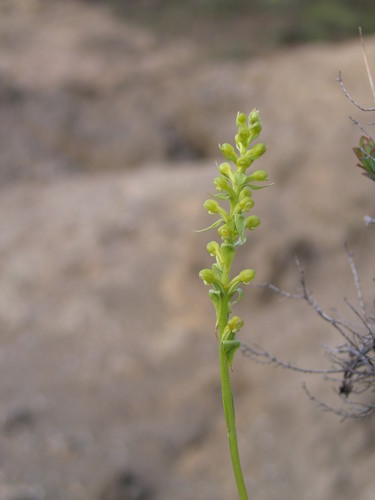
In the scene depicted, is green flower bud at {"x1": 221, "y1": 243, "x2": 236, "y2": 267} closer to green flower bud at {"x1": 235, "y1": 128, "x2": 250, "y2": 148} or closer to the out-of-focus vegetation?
green flower bud at {"x1": 235, "y1": 128, "x2": 250, "y2": 148}

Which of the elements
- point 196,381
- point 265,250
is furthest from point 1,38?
point 196,381

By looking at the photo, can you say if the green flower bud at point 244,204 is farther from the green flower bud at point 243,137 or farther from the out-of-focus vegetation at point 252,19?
the out-of-focus vegetation at point 252,19

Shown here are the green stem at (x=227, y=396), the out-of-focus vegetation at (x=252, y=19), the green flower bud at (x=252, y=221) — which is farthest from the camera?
the out-of-focus vegetation at (x=252, y=19)

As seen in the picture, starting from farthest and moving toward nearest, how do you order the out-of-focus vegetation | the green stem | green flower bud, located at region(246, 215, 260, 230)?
1. the out-of-focus vegetation
2. green flower bud, located at region(246, 215, 260, 230)
3. the green stem

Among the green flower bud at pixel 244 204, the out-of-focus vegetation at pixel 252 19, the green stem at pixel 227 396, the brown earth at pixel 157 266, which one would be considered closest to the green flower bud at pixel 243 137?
the green flower bud at pixel 244 204

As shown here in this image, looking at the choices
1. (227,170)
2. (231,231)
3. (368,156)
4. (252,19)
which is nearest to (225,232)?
(231,231)

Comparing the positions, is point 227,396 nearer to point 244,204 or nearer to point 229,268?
point 229,268

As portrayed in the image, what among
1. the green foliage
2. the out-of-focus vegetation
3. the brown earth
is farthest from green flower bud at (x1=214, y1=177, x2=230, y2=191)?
→ the out-of-focus vegetation
